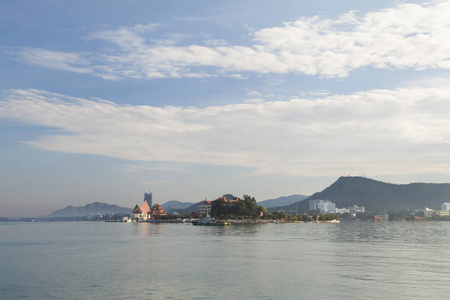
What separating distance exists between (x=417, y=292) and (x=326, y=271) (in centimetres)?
1039

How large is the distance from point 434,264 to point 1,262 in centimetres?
5034

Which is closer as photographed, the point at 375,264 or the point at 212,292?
the point at 212,292

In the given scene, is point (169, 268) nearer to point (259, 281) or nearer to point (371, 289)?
point (259, 281)

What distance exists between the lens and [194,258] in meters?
50.5

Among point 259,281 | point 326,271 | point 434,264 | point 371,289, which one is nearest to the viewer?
point 371,289

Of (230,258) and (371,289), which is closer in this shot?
(371,289)

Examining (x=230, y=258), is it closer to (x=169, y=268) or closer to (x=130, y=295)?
(x=169, y=268)

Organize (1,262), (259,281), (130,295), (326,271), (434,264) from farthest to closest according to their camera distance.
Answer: (1,262) < (434,264) < (326,271) < (259,281) < (130,295)

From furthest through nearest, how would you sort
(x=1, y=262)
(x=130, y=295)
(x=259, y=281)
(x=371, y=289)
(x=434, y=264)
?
1. (x=1, y=262)
2. (x=434, y=264)
3. (x=259, y=281)
4. (x=371, y=289)
5. (x=130, y=295)

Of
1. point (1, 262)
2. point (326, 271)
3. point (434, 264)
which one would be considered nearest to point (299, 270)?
point (326, 271)

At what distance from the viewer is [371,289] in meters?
31.5

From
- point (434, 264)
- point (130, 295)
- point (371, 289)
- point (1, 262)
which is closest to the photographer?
point (130, 295)

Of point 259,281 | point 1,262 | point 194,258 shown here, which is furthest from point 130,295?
point 1,262

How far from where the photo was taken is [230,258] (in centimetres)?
5038
